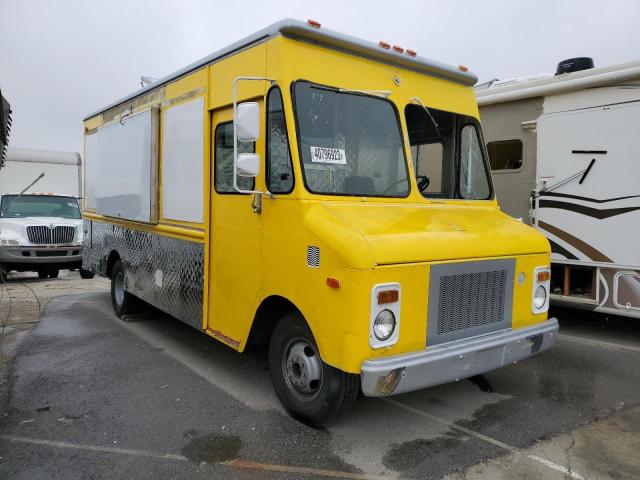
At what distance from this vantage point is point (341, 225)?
3418 mm

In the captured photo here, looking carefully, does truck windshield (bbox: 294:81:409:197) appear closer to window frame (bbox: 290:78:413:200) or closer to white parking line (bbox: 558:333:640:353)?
window frame (bbox: 290:78:413:200)

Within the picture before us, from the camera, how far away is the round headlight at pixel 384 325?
10.8 ft

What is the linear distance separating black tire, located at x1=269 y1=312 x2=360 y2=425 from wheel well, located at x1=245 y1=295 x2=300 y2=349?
0.54 ft

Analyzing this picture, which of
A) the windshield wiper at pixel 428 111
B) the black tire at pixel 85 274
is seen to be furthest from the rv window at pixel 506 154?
the black tire at pixel 85 274

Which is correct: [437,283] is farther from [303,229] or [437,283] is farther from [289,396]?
[289,396]

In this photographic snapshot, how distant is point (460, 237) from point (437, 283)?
42 cm

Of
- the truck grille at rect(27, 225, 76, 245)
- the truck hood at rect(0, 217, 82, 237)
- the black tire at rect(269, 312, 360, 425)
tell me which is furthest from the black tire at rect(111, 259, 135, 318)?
the truck hood at rect(0, 217, 82, 237)

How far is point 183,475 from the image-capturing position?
3.28 metres

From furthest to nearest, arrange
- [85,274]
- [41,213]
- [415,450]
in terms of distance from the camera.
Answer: [41,213]
[85,274]
[415,450]

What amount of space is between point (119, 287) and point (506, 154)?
18.3 feet

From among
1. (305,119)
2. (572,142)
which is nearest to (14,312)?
(305,119)

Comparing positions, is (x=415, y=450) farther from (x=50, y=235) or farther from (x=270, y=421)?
(x=50, y=235)

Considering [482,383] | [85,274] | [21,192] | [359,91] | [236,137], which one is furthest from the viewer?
[21,192]

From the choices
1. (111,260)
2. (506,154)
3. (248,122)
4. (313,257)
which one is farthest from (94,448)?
(506,154)
